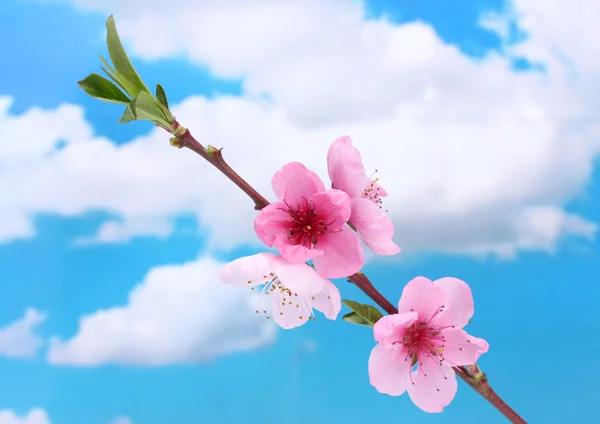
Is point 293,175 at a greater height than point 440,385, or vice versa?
point 293,175

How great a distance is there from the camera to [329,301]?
768 millimetres

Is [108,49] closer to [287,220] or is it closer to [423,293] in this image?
[287,220]

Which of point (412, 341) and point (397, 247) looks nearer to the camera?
point (397, 247)

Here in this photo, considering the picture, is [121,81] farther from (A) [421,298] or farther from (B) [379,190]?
(A) [421,298]

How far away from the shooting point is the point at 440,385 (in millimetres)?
862

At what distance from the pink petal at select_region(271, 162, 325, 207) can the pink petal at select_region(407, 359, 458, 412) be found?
311mm

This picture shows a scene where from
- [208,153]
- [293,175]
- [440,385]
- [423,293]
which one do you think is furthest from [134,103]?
[440,385]

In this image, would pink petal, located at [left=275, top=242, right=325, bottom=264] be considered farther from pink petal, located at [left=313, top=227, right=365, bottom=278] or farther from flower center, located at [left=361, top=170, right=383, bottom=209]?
flower center, located at [left=361, top=170, right=383, bottom=209]

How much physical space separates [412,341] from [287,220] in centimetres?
26

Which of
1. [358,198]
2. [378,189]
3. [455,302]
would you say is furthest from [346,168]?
[455,302]

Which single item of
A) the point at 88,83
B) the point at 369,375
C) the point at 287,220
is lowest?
the point at 369,375

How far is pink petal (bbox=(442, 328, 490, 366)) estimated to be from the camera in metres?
0.80

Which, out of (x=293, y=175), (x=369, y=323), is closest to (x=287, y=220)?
(x=293, y=175)

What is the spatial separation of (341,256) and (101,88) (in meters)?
0.38
